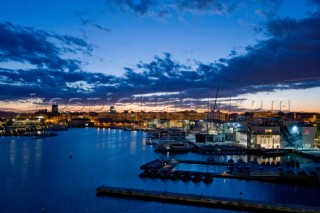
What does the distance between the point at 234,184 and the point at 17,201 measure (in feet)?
17.1

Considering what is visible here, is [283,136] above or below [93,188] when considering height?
above

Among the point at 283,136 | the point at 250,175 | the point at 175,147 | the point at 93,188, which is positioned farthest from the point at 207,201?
the point at 283,136

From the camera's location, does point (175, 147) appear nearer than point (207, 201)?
No

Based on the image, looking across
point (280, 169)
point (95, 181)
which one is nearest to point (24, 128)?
point (95, 181)

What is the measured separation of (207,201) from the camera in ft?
22.2

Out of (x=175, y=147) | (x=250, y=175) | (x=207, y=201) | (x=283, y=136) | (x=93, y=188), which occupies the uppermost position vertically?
(x=283, y=136)

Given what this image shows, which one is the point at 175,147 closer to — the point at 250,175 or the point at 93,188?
the point at 250,175

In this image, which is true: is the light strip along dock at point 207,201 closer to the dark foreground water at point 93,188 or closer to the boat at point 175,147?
the dark foreground water at point 93,188

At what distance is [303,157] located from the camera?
45.2ft

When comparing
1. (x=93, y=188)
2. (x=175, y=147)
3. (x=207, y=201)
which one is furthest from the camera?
(x=175, y=147)

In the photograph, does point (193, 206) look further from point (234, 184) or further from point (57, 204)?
point (57, 204)

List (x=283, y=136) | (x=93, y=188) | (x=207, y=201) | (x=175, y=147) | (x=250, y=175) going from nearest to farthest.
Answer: (x=207, y=201)
(x=93, y=188)
(x=250, y=175)
(x=283, y=136)
(x=175, y=147)

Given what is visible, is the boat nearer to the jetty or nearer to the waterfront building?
the waterfront building

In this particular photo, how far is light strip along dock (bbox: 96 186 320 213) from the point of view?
620 centimetres
